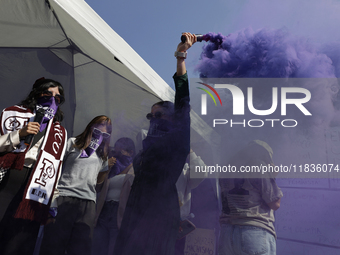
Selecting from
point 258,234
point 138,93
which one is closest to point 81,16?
point 138,93

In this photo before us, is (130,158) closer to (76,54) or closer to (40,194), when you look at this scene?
(40,194)

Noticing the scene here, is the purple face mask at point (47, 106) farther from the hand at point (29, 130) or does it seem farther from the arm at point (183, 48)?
the arm at point (183, 48)

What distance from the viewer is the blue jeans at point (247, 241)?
1343 millimetres

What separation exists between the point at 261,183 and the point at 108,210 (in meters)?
1.04

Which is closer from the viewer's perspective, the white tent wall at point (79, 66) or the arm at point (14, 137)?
the arm at point (14, 137)

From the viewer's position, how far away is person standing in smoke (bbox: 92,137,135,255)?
1.71 meters

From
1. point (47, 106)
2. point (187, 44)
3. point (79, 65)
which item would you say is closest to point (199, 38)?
point (187, 44)

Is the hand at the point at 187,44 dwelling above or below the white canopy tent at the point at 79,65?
below

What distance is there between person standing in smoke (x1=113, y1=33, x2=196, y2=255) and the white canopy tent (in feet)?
2.83

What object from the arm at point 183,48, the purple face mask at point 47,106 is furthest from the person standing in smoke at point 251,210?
the purple face mask at point 47,106

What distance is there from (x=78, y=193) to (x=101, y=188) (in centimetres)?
33

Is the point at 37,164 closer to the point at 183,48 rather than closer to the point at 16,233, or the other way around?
the point at 16,233

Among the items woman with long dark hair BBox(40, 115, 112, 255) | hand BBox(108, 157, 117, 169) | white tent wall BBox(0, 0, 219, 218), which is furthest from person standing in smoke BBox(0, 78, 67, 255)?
white tent wall BBox(0, 0, 219, 218)

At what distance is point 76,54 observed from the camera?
2.59 m
